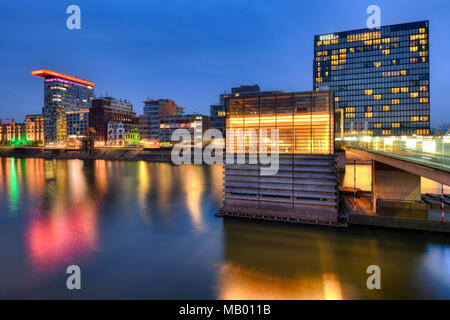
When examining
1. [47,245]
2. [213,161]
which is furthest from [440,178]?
[213,161]

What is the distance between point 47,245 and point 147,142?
430 ft

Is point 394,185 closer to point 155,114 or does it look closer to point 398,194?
point 398,194

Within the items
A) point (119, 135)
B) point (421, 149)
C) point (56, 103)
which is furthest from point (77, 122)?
Answer: point (421, 149)

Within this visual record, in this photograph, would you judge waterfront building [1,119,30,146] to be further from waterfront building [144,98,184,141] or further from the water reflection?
the water reflection

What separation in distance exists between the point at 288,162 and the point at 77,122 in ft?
611

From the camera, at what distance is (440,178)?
10.2 metres

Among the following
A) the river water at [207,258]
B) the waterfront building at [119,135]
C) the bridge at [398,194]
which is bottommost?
the river water at [207,258]

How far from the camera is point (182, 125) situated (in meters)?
135

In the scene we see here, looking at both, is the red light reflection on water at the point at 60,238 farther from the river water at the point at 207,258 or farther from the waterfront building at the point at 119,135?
the waterfront building at the point at 119,135

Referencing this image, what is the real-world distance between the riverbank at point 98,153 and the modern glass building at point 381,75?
91.6m

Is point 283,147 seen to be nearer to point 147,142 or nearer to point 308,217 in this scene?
point 308,217

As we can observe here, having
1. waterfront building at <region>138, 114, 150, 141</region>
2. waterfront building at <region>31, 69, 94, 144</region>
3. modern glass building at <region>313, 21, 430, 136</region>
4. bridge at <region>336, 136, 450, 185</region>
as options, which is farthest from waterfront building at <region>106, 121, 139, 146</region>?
bridge at <region>336, 136, 450, 185</region>

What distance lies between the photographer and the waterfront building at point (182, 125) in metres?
133

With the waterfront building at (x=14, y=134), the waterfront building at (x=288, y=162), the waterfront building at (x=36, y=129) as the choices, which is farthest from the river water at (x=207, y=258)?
the waterfront building at (x=14, y=134)
